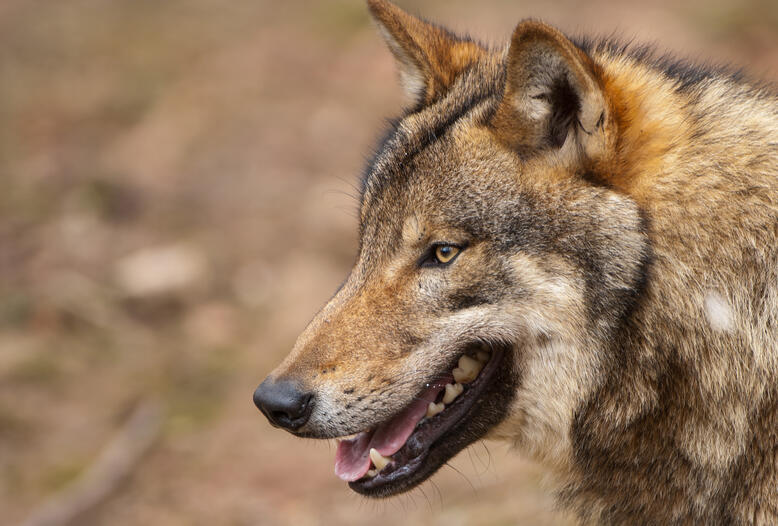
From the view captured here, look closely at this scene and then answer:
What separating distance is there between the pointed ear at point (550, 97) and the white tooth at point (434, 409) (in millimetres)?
1034

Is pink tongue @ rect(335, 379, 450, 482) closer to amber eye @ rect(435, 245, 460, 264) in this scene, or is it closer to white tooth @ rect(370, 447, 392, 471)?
white tooth @ rect(370, 447, 392, 471)

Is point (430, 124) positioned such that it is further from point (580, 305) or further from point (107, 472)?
point (107, 472)

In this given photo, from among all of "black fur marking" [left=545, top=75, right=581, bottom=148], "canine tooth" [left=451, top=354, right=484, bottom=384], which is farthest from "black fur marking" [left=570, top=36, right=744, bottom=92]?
"canine tooth" [left=451, top=354, right=484, bottom=384]

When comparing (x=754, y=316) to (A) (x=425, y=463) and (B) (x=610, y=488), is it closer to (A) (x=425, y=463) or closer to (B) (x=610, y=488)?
(B) (x=610, y=488)

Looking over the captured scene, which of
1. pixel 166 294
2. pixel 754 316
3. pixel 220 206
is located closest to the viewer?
pixel 754 316

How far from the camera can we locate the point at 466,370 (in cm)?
343

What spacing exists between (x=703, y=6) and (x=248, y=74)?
640 centimetres

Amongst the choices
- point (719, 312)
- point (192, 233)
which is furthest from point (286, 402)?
point (192, 233)

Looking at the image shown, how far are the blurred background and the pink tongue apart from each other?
75 cm

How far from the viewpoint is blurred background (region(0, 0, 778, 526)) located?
6176 millimetres

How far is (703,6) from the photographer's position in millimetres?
12203

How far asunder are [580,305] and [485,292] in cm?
35

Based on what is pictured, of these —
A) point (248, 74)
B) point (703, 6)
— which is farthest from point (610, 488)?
point (703, 6)

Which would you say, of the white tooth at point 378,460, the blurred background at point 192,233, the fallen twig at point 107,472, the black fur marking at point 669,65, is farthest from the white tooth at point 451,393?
the fallen twig at point 107,472
